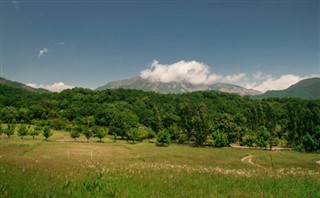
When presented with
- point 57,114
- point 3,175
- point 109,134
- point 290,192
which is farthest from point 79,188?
point 57,114

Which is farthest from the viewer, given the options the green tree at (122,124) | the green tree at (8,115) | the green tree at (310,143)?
the green tree at (8,115)

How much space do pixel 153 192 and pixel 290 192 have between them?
5.55 metres

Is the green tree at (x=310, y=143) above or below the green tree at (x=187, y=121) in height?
below

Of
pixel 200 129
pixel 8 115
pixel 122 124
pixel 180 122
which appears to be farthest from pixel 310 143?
pixel 8 115

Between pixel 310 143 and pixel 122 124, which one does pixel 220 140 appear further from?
pixel 122 124

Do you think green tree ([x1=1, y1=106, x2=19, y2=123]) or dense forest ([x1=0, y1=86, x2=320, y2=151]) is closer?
dense forest ([x1=0, y1=86, x2=320, y2=151])

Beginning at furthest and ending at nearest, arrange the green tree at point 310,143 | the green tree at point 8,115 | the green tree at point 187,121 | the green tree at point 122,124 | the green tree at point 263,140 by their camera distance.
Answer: the green tree at point 8,115, the green tree at point 122,124, the green tree at point 187,121, the green tree at point 263,140, the green tree at point 310,143

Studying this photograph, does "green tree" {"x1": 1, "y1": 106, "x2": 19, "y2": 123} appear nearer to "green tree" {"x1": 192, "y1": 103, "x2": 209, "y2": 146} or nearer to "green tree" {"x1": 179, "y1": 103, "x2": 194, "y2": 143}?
"green tree" {"x1": 179, "y1": 103, "x2": 194, "y2": 143}

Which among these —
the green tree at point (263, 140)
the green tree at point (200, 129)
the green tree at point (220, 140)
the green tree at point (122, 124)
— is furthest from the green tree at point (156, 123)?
the green tree at point (263, 140)

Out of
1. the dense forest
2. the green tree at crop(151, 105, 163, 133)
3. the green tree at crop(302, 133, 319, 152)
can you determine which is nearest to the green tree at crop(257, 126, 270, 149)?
the dense forest

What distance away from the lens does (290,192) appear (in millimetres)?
11062

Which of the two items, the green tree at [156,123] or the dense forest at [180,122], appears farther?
the green tree at [156,123]

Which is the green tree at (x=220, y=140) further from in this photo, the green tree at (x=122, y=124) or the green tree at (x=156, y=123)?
the green tree at (x=122, y=124)

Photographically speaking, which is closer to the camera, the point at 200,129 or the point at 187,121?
the point at 200,129
